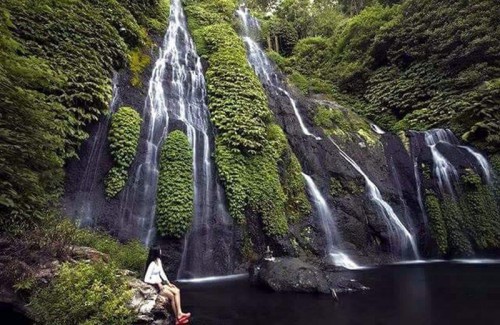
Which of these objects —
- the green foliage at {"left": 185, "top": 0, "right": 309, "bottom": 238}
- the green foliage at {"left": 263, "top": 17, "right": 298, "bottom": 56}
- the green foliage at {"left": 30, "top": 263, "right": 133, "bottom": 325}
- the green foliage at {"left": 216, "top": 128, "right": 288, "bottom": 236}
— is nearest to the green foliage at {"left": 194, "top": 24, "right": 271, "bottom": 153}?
the green foliage at {"left": 185, "top": 0, "right": 309, "bottom": 238}

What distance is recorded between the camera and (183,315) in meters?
6.46

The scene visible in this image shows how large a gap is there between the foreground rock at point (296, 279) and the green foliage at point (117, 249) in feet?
10.5

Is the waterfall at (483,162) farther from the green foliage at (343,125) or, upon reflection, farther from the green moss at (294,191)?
the green moss at (294,191)

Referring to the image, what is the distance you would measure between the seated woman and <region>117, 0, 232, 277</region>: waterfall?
14.7 feet

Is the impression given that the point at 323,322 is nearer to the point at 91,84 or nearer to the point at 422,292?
the point at 422,292

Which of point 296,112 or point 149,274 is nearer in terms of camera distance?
point 149,274

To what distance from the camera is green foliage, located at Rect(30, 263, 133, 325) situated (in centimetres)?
515

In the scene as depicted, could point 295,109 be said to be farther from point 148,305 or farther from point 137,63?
point 148,305

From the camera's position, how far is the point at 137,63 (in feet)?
51.8

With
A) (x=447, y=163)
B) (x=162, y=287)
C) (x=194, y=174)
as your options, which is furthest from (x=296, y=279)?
(x=447, y=163)

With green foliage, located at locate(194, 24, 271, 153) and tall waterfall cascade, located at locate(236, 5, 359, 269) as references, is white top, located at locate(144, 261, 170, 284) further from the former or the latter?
tall waterfall cascade, located at locate(236, 5, 359, 269)

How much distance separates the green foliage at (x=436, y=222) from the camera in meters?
15.2

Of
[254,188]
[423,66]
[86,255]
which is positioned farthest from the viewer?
[423,66]

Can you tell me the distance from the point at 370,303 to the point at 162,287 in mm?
4703
